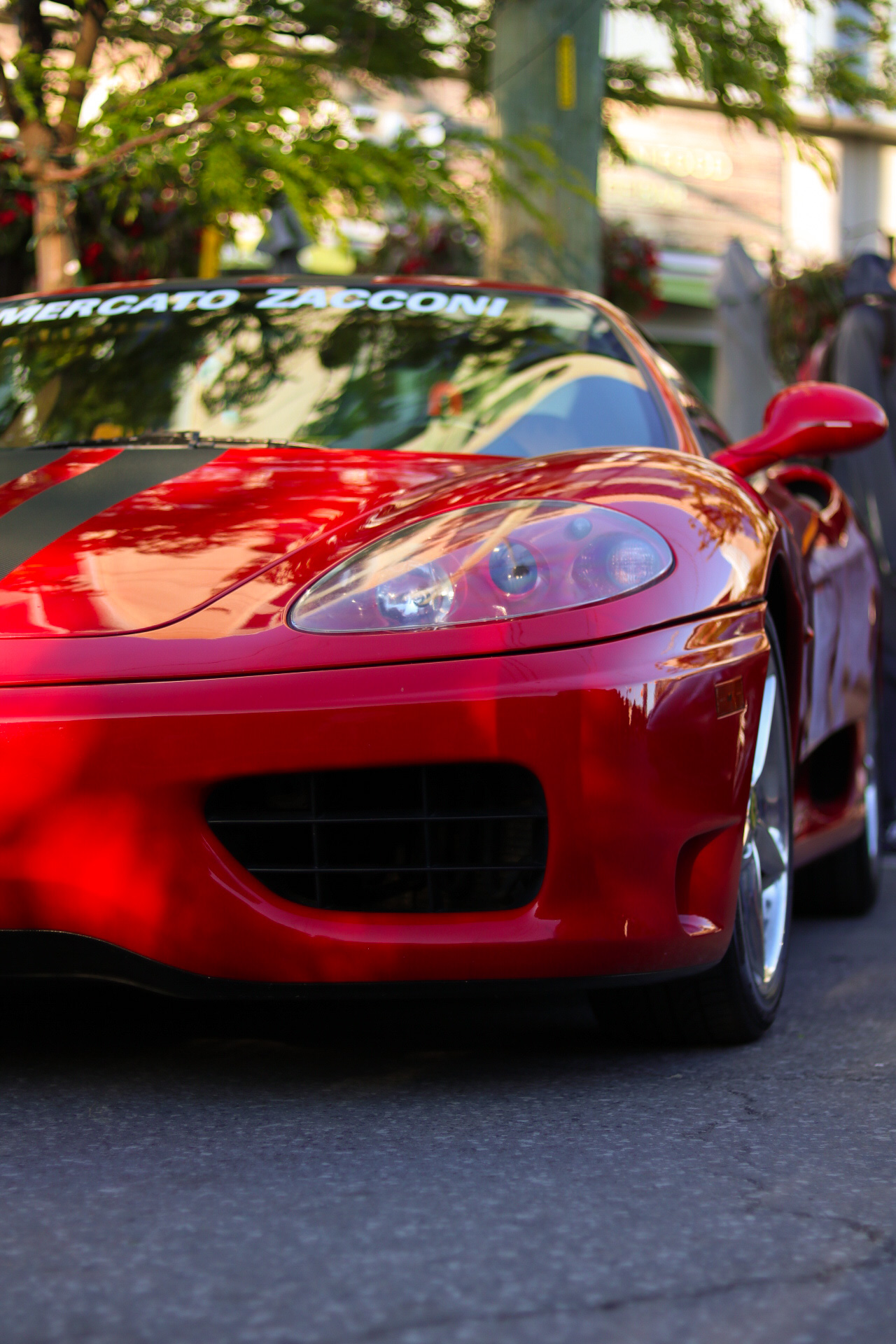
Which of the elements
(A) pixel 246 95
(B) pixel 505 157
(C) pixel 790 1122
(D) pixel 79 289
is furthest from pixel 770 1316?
(B) pixel 505 157

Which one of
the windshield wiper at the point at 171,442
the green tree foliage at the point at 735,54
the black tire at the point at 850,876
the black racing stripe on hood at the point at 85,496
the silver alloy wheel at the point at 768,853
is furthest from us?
the green tree foliage at the point at 735,54

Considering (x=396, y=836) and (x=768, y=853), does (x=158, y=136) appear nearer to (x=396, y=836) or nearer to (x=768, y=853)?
(x=768, y=853)

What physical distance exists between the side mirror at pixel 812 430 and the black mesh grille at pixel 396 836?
1221 mm

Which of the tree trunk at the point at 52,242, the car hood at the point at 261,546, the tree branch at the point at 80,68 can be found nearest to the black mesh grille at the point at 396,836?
the car hood at the point at 261,546

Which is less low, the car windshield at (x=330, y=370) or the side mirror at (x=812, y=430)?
the car windshield at (x=330, y=370)

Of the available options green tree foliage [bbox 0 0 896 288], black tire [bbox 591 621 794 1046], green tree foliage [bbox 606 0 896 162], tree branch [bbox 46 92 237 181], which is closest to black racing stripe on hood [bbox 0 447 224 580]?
black tire [bbox 591 621 794 1046]

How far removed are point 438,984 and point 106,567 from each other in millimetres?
756

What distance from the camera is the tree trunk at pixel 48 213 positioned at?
6.00m

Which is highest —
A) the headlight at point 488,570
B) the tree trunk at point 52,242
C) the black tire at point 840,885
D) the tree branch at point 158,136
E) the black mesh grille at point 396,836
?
the tree branch at point 158,136

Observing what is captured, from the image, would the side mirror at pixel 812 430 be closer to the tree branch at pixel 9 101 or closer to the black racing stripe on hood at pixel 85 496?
the black racing stripe on hood at pixel 85 496

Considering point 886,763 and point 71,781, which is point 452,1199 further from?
point 886,763

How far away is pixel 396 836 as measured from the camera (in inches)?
89.4

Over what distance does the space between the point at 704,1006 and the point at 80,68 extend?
4709 mm

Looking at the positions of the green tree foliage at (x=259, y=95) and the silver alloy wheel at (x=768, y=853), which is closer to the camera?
the silver alloy wheel at (x=768, y=853)
